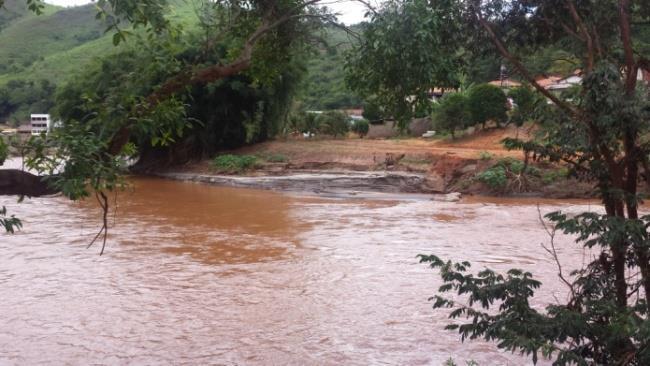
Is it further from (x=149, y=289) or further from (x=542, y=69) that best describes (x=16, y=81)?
(x=542, y=69)

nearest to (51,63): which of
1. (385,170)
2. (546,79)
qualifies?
(385,170)

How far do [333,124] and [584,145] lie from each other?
2841 centimetres

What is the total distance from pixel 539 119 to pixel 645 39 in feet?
3.50

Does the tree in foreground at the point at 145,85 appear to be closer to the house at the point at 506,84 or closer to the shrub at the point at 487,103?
the house at the point at 506,84

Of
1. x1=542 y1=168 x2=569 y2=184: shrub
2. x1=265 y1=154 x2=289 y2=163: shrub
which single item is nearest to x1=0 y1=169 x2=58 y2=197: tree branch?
x1=542 y1=168 x2=569 y2=184: shrub

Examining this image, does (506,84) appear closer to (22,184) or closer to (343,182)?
(343,182)

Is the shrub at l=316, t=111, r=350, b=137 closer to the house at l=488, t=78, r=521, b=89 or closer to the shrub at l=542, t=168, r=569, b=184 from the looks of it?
the house at l=488, t=78, r=521, b=89

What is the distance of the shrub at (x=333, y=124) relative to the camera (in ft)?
104

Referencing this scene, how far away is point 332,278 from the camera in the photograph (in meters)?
9.44

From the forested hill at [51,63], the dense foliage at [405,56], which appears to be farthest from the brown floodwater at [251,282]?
the forested hill at [51,63]

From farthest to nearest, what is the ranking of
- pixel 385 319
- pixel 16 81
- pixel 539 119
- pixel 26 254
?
pixel 16 81
pixel 26 254
pixel 385 319
pixel 539 119

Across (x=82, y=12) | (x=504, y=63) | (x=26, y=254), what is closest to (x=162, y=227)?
(x=26, y=254)

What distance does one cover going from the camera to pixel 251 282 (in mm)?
9148

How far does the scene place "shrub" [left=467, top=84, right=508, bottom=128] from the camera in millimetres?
25964
